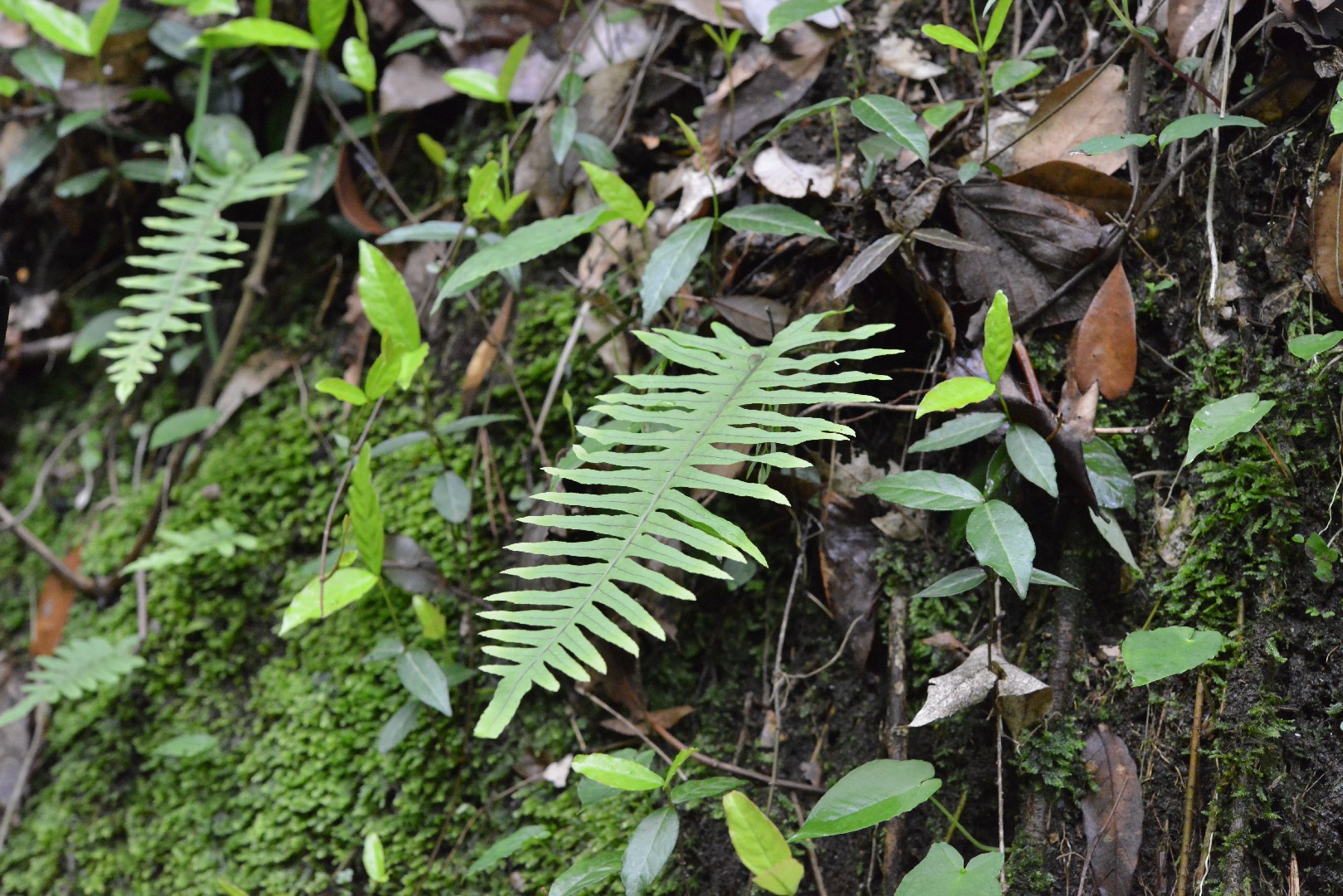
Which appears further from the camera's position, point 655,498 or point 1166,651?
point 655,498

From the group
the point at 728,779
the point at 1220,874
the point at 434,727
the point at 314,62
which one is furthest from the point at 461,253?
the point at 1220,874

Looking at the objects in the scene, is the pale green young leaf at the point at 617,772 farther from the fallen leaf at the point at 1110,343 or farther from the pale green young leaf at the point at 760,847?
the fallen leaf at the point at 1110,343

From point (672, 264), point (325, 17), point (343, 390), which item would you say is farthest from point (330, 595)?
point (325, 17)

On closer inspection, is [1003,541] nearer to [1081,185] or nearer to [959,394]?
[959,394]

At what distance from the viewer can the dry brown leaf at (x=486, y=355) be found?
1.99 m

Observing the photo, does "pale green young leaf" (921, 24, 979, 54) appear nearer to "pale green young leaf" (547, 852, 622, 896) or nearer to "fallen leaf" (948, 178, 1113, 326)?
"fallen leaf" (948, 178, 1113, 326)

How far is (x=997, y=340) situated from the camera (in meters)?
1.26

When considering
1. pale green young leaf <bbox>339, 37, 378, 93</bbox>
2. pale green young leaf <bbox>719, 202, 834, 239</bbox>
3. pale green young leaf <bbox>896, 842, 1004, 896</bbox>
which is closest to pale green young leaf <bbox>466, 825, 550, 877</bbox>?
pale green young leaf <bbox>896, 842, 1004, 896</bbox>

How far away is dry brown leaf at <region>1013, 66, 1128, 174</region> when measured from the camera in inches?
62.2

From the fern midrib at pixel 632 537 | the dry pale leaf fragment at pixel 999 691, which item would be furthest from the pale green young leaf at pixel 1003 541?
the fern midrib at pixel 632 537

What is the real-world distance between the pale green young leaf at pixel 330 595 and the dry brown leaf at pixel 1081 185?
1.34 meters

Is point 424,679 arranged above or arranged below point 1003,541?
below

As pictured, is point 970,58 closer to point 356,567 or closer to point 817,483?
point 817,483

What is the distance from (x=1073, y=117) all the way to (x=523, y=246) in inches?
40.0
